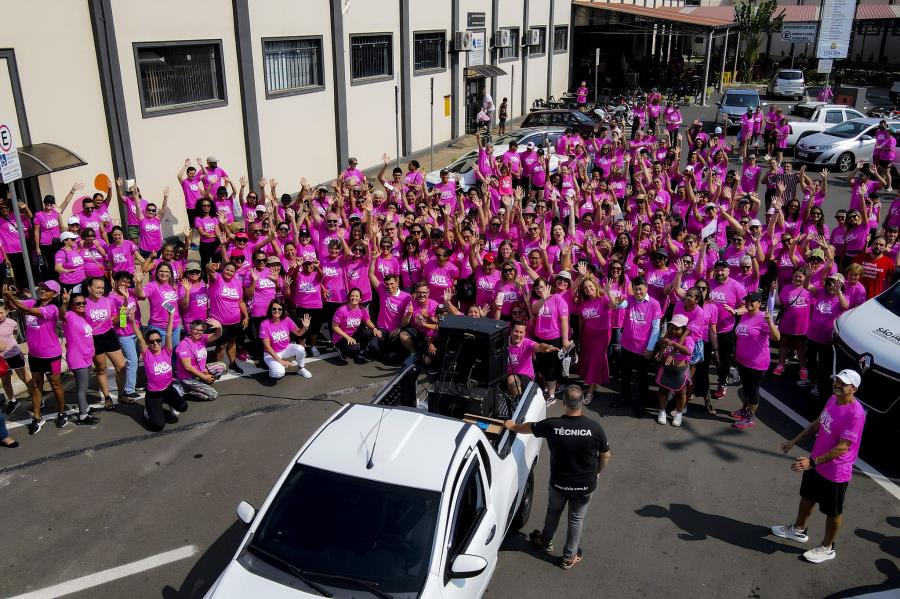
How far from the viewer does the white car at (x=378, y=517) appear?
4480 millimetres

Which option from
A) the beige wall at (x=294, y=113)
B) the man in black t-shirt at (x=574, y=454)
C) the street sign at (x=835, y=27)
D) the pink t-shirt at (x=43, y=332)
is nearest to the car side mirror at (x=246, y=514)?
the man in black t-shirt at (x=574, y=454)

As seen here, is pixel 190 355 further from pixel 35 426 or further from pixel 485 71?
pixel 485 71

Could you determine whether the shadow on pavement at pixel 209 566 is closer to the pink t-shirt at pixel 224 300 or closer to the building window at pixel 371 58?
the pink t-shirt at pixel 224 300

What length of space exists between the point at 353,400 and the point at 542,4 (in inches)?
1119

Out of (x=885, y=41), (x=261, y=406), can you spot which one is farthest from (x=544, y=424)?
(x=885, y=41)

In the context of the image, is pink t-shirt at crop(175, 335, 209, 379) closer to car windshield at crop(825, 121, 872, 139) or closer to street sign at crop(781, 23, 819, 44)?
car windshield at crop(825, 121, 872, 139)

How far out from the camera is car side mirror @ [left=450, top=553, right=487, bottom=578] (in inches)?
177

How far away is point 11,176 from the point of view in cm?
990

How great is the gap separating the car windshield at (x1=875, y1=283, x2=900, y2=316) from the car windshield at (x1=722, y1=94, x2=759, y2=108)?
72.8 ft

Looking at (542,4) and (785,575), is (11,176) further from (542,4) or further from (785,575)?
(542,4)

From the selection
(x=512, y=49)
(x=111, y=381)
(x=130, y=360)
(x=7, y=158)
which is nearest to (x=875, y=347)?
(x=130, y=360)

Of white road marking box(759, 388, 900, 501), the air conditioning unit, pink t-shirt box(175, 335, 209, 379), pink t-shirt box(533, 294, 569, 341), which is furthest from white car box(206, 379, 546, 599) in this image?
the air conditioning unit

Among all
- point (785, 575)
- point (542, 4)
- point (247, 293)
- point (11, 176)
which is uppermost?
point (542, 4)

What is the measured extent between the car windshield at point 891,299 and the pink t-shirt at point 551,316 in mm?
3627
